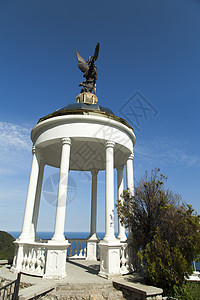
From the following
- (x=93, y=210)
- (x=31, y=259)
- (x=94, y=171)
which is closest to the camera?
(x=31, y=259)

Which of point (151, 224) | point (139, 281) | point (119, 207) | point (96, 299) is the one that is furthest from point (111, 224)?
point (96, 299)

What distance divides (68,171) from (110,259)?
217 inches

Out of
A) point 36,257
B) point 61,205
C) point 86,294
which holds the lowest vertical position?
point 86,294

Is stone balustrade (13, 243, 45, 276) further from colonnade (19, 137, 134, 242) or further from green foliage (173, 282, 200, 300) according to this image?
green foliage (173, 282, 200, 300)

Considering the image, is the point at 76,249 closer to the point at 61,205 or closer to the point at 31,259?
the point at 31,259

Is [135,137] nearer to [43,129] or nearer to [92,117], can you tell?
[92,117]

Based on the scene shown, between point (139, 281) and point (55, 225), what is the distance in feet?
16.1

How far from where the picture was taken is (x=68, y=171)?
1162cm

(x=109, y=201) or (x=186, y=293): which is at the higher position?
(x=109, y=201)

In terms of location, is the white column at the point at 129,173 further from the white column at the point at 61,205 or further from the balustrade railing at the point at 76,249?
the balustrade railing at the point at 76,249

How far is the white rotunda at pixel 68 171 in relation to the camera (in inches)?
359

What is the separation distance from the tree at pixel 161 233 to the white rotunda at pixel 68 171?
3.87 ft

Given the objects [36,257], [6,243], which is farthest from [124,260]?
[6,243]

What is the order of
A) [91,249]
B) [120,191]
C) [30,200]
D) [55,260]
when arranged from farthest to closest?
[91,249], [120,191], [30,200], [55,260]
